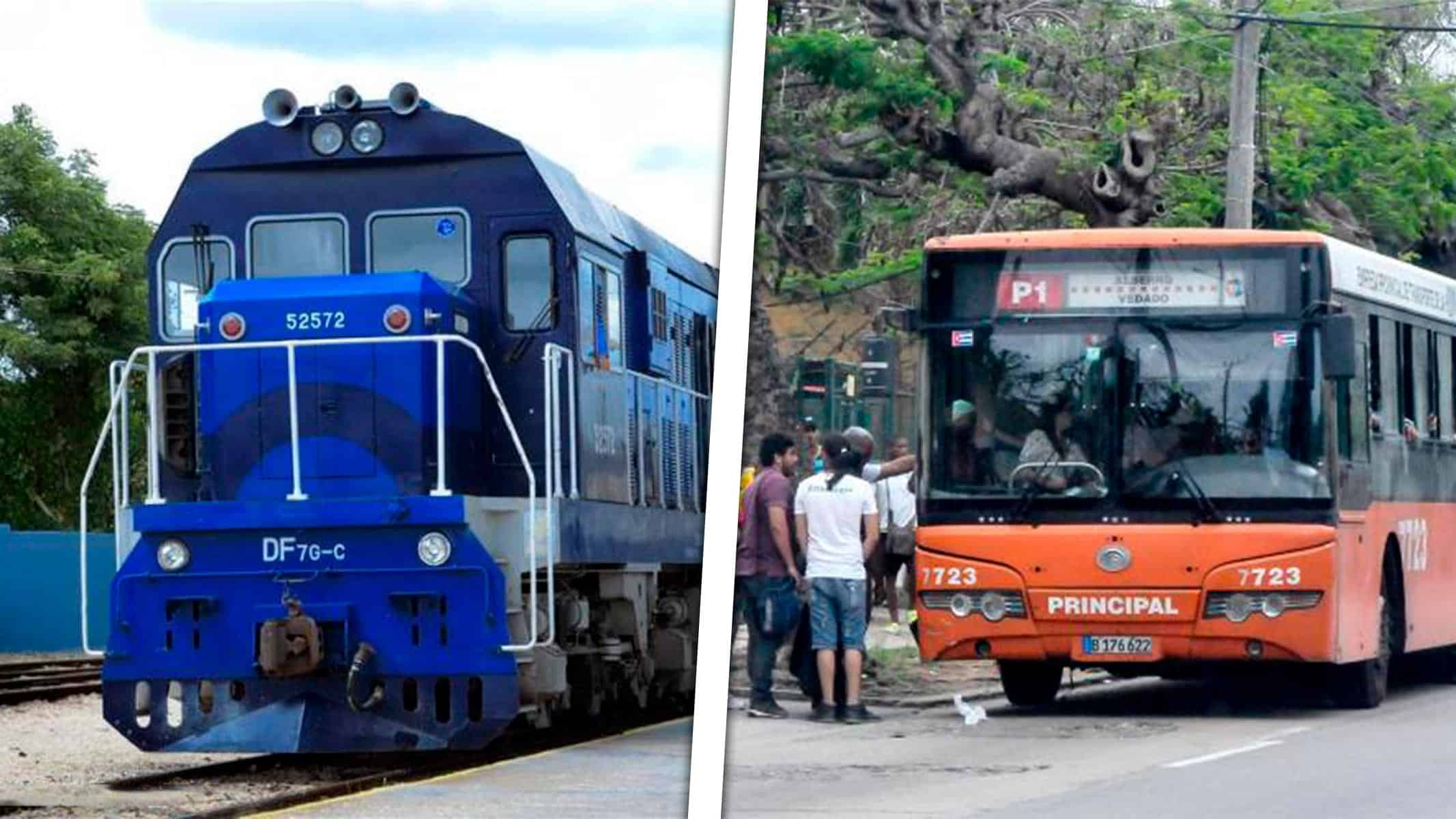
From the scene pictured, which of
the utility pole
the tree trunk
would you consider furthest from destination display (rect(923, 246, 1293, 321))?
the tree trunk

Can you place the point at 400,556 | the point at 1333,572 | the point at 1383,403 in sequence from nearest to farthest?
1. the point at 400,556
2. the point at 1333,572
3. the point at 1383,403

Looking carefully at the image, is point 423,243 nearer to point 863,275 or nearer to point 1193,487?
point 863,275

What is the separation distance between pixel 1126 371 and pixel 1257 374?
0.63 m

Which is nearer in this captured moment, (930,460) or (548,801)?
(548,801)

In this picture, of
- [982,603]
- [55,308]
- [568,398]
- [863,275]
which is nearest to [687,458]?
[568,398]

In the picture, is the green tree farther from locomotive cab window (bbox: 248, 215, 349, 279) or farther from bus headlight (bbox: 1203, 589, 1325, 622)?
bus headlight (bbox: 1203, 589, 1325, 622)

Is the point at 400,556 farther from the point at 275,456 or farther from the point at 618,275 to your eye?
the point at 618,275

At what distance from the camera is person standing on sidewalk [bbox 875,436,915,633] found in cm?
1339

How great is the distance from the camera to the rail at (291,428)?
9.98 meters

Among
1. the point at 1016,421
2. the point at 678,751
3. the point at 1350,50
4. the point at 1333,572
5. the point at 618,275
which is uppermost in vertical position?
the point at 1350,50

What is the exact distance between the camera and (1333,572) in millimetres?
11148

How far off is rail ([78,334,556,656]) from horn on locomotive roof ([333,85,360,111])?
1.10 m

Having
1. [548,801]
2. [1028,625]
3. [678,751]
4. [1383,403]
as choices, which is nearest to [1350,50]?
[1383,403]

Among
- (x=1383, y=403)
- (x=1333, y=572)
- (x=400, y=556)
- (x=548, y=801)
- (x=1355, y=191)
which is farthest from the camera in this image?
(x=1355, y=191)
